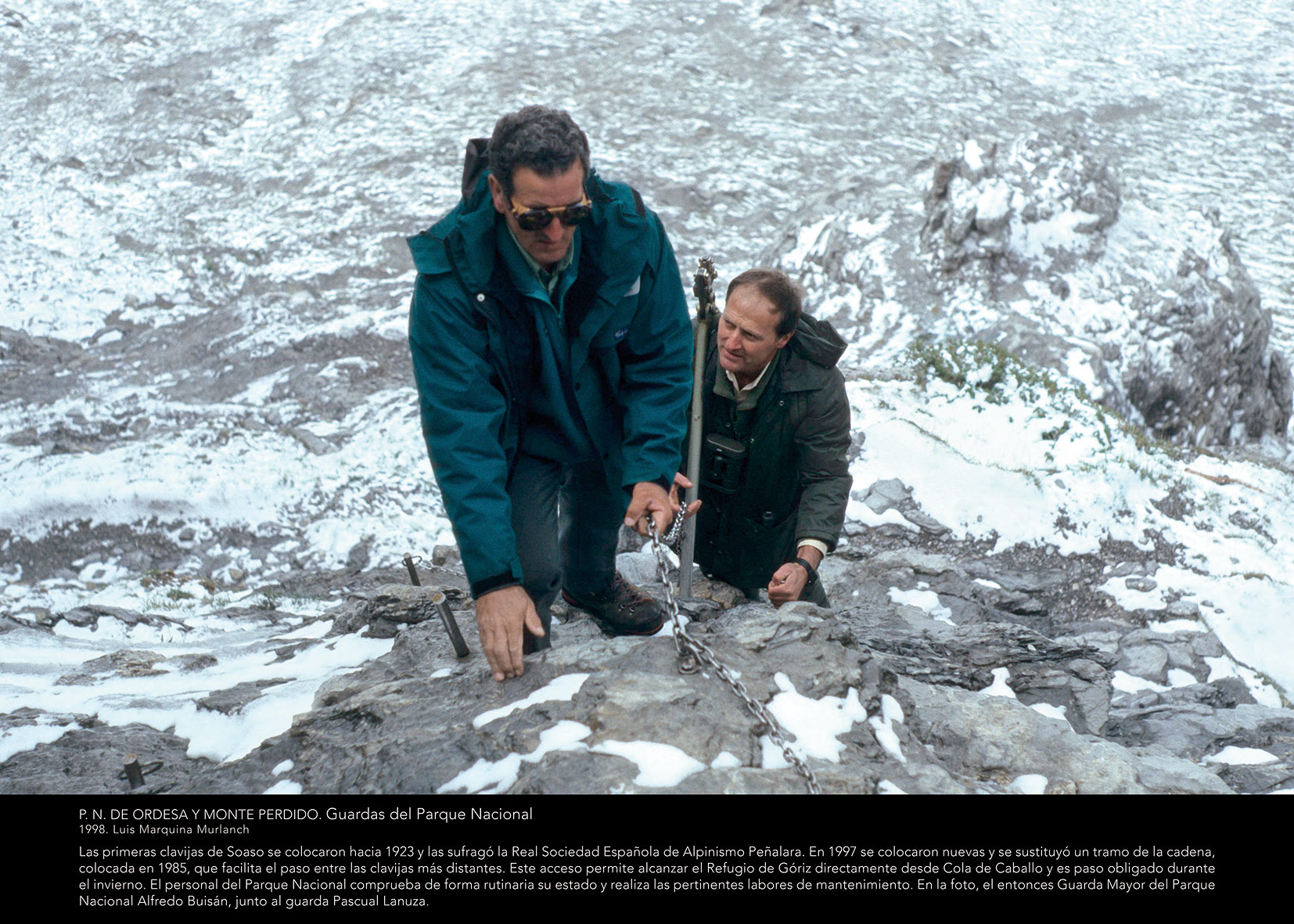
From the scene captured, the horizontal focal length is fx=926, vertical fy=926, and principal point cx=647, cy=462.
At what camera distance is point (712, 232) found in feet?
48.9

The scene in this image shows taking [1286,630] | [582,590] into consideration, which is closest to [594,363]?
[582,590]

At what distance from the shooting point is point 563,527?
14.4 feet

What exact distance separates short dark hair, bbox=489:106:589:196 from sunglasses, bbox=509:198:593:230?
3.4 inches

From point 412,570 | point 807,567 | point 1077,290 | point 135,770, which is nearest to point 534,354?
point 807,567

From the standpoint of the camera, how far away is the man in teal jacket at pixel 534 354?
3.05 meters

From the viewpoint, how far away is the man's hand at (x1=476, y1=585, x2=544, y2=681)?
129 inches

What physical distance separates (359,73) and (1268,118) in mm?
19090

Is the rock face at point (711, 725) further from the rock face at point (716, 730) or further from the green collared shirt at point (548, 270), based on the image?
the green collared shirt at point (548, 270)

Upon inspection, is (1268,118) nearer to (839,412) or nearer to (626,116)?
(626,116)

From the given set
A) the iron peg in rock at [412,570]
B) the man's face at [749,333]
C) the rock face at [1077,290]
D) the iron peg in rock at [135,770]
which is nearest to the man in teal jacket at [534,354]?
the man's face at [749,333]

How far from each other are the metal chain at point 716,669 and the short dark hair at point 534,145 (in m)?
1.35

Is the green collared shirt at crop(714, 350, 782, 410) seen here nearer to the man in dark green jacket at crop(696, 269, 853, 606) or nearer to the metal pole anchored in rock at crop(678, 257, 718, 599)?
the man in dark green jacket at crop(696, 269, 853, 606)

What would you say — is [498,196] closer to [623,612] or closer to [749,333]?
[749,333]

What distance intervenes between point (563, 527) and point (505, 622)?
1161 millimetres
